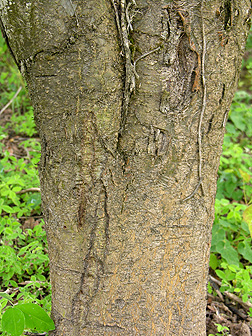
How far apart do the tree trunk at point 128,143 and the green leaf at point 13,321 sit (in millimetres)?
188

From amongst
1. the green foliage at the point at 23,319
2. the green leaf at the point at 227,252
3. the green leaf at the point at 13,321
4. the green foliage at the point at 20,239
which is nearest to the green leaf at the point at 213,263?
the green leaf at the point at 227,252

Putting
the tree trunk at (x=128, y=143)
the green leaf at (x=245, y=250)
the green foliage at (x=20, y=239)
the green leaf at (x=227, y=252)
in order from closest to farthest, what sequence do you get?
the tree trunk at (x=128, y=143)
the green foliage at (x=20, y=239)
the green leaf at (x=227, y=252)
the green leaf at (x=245, y=250)

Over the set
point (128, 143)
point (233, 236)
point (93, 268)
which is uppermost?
point (128, 143)

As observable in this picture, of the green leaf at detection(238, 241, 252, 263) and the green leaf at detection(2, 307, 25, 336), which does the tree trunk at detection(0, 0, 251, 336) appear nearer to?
the green leaf at detection(2, 307, 25, 336)

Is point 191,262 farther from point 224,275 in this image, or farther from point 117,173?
point 224,275

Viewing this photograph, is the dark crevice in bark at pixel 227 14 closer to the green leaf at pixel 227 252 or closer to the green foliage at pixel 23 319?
the green foliage at pixel 23 319

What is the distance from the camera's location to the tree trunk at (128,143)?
102 centimetres

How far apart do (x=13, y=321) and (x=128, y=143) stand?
0.83m

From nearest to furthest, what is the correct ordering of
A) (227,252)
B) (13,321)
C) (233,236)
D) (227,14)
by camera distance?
(227,14)
(13,321)
(227,252)
(233,236)

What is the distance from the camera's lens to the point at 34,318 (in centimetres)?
128

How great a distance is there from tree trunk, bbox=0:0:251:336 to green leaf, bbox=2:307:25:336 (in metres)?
0.19

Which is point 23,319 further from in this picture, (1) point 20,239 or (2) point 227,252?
(2) point 227,252

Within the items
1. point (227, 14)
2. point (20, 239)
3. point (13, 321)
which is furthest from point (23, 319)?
point (227, 14)

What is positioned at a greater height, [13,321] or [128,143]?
[128,143]
